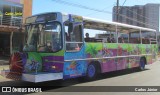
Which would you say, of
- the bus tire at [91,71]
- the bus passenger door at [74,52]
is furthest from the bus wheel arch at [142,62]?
the bus passenger door at [74,52]

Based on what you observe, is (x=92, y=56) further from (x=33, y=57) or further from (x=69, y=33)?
(x=33, y=57)

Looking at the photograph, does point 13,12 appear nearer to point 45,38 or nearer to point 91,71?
point 91,71

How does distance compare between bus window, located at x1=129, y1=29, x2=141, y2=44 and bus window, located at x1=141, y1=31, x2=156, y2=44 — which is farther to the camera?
bus window, located at x1=141, y1=31, x2=156, y2=44

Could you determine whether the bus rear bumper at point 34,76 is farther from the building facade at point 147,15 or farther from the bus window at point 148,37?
the building facade at point 147,15

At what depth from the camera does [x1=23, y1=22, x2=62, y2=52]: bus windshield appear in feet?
38.6

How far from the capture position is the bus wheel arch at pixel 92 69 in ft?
44.7

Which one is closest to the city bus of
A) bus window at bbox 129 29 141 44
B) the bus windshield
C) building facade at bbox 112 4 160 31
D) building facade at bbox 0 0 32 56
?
the bus windshield

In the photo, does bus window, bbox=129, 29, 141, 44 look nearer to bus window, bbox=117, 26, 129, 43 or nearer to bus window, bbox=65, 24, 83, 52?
bus window, bbox=117, 26, 129, 43

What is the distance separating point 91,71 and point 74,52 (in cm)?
193

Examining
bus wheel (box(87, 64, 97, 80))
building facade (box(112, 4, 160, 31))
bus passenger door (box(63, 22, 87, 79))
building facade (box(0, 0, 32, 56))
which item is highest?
building facade (box(112, 4, 160, 31))

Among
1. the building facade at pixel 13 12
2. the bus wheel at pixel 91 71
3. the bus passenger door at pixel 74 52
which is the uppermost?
the building facade at pixel 13 12

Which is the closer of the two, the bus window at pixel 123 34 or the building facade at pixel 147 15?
the bus window at pixel 123 34

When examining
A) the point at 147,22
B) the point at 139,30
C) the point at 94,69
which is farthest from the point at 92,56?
the point at 147,22

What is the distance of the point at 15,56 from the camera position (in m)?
11.6
